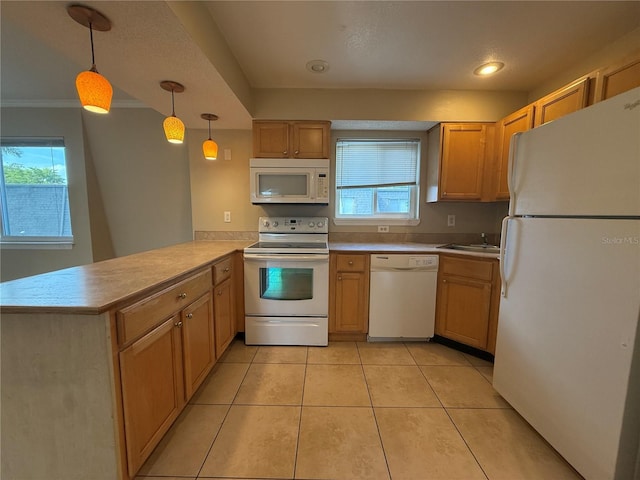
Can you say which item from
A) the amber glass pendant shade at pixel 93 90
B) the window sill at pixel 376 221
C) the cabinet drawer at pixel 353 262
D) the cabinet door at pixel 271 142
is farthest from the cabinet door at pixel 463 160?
Answer: the amber glass pendant shade at pixel 93 90

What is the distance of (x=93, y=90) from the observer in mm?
1053

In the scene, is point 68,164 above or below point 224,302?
above

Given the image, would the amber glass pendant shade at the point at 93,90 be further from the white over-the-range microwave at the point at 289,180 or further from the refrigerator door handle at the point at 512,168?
the refrigerator door handle at the point at 512,168

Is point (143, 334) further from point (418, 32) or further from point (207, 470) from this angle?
point (418, 32)

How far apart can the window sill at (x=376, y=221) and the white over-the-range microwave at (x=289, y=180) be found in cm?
49

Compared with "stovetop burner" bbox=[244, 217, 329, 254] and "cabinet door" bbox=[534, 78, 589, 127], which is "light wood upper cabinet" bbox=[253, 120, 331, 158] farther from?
"cabinet door" bbox=[534, 78, 589, 127]

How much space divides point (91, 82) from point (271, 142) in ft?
4.92

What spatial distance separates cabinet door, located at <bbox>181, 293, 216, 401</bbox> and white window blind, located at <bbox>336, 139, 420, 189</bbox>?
6.15 feet

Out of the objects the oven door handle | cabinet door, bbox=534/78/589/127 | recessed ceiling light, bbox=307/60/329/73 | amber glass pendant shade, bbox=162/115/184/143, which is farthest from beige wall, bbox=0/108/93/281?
cabinet door, bbox=534/78/589/127

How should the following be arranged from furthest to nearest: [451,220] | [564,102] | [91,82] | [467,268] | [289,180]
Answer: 1. [451,220]
2. [289,180]
3. [467,268]
4. [564,102]
5. [91,82]

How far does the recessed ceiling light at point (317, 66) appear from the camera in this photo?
1972 millimetres

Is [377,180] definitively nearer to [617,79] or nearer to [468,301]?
[468,301]

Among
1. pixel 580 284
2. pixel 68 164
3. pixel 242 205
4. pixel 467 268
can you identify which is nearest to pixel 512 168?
pixel 580 284

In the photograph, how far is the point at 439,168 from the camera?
246cm
